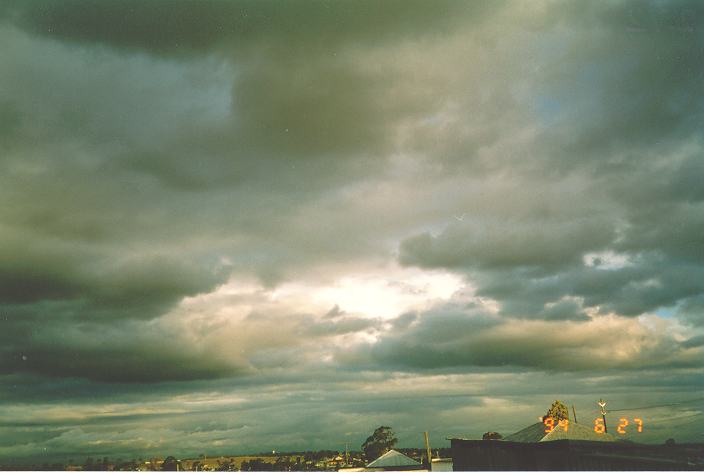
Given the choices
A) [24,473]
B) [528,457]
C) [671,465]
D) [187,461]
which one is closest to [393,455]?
[528,457]

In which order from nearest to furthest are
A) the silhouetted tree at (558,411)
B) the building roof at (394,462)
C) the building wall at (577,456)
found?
the building wall at (577,456)
the building roof at (394,462)
the silhouetted tree at (558,411)

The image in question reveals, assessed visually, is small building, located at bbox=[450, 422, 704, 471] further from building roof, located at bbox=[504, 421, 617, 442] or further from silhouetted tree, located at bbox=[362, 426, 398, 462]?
silhouetted tree, located at bbox=[362, 426, 398, 462]

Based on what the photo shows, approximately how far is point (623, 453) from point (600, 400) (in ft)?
158

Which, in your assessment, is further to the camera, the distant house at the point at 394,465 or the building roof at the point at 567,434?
the distant house at the point at 394,465

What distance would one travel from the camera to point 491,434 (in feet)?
303

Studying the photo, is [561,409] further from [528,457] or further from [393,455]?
[528,457]

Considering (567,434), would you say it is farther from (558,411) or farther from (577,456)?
(558,411)

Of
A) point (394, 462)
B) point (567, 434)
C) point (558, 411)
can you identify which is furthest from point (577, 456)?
point (558, 411)

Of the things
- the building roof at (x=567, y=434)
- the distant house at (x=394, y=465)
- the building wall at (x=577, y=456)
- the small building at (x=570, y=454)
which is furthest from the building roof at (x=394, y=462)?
the building wall at (x=577, y=456)

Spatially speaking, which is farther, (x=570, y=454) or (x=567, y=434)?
(x=567, y=434)

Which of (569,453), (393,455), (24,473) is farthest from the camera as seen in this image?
(393,455)

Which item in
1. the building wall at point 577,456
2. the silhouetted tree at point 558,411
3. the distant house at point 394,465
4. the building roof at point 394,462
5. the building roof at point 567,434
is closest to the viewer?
the building wall at point 577,456

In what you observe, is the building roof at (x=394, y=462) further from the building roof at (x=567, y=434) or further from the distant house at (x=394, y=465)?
the building roof at (x=567, y=434)

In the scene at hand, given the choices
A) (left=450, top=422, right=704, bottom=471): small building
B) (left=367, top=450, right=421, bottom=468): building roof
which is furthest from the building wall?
(left=367, top=450, right=421, bottom=468): building roof
